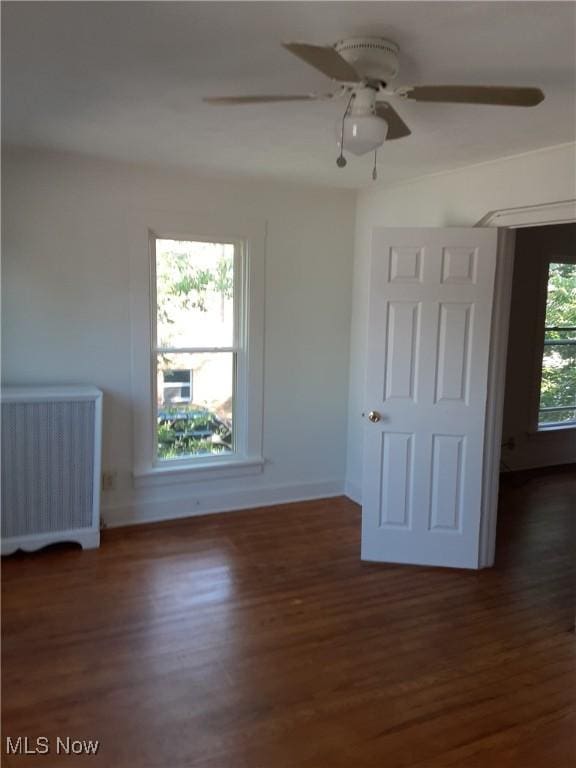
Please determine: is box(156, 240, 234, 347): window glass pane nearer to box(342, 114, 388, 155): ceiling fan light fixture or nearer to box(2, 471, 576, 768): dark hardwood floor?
box(2, 471, 576, 768): dark hardwood floor

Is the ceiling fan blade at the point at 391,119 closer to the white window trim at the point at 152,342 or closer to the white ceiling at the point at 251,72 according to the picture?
the white ceiling at the point at 251,72

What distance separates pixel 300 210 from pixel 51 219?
1747 mm

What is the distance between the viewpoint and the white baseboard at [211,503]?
13.6 ft

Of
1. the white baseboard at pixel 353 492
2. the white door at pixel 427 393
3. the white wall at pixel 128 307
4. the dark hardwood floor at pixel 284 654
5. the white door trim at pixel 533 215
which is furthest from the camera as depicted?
the white baseboard at pixel 353 492

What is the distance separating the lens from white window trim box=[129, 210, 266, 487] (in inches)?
156

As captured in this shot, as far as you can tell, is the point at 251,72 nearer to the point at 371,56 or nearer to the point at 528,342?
the point at 371,56

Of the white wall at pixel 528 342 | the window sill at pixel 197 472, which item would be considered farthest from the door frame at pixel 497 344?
the white wall at pixel 528 342

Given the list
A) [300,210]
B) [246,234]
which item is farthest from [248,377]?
[300,210]

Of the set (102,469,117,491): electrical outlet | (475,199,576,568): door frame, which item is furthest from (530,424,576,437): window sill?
(102,469,117,491): electrical outlet

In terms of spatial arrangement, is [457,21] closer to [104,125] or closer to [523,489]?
[104,125]

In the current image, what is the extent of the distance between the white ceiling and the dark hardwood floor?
2415 mm

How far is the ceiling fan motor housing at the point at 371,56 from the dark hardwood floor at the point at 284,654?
2351 millimetres

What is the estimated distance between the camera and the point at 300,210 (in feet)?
14.5

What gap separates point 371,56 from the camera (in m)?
1.88
